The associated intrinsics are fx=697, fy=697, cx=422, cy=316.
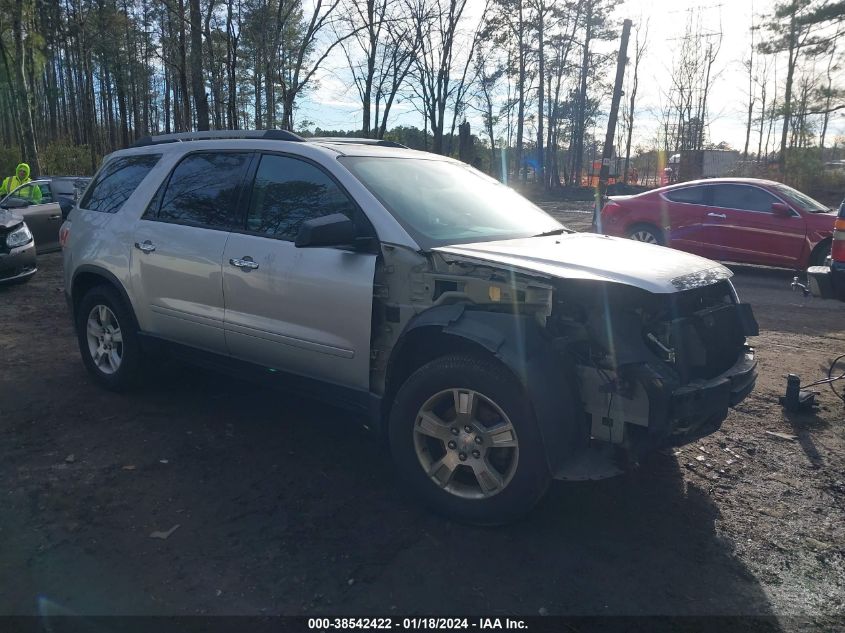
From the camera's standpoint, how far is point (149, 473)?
13.4 feet

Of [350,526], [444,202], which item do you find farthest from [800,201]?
[350,526]

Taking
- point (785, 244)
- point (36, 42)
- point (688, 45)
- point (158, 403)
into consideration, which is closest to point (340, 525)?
point (158, 403)

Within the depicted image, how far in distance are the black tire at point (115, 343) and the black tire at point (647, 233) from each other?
29.3ft

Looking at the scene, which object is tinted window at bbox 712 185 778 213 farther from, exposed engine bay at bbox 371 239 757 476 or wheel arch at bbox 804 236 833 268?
exposed engine bay at bbox 371 239 757 476

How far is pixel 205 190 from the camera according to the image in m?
4.78

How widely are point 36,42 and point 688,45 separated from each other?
30.1 m

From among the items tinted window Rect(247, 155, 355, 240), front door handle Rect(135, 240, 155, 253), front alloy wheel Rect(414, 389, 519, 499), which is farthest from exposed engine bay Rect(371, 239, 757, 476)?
front door handle Rect(135, 240, 155, 253)

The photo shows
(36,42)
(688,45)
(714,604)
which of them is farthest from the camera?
(688,45)

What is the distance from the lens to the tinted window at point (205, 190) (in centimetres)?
459

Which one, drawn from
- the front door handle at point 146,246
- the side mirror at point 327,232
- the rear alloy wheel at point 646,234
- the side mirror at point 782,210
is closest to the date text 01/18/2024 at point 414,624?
the side mirror at point 327,232

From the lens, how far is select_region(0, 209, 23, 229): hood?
31.6 ft

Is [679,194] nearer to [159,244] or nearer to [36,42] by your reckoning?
[159,244]

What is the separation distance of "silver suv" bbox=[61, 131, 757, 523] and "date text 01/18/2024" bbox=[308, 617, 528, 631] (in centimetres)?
64

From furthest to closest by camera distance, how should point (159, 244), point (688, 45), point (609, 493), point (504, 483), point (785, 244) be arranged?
point (688, 45) → point (785, 244) → point (159, 244) → point (609, 493) → point (504, 483)
